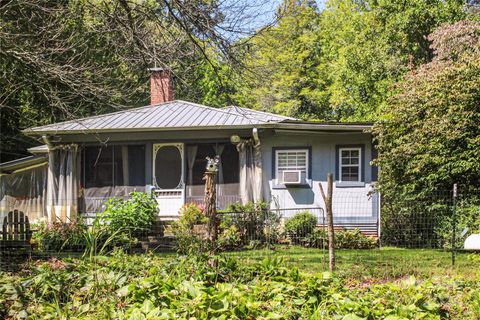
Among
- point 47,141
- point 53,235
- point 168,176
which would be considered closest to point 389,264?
point 53,235

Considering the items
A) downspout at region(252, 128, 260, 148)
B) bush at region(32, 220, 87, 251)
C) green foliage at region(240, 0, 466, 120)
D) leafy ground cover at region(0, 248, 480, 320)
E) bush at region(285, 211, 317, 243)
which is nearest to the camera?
leafy ground cover at region(0, 248, 480, 320)

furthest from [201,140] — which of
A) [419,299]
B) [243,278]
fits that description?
[419,299]

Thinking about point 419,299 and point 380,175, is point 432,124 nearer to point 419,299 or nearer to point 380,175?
point 380,175

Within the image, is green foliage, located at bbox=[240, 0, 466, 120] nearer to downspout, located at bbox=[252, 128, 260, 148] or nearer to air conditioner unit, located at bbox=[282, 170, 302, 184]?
downspout, located at bbox=[252, 128, 260, 148]

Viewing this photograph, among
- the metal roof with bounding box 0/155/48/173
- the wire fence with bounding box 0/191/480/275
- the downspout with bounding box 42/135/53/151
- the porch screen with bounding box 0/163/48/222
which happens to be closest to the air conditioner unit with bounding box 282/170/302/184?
the wire fence with bounding box 0/191/480/275

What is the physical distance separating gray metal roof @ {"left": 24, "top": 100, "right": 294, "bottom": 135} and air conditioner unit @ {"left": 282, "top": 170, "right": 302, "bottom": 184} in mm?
1526

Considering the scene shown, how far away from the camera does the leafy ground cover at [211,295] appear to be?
3.89m

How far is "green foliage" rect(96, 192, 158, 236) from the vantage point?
529 inches

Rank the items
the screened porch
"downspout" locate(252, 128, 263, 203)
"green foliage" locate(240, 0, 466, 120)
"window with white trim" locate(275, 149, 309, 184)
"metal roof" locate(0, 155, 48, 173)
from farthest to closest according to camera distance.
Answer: "green foliage" locate(240, 0, 466, 120), "metal roof" locate(0, 155, 48, 173), the screened porch, "window with white trim" locate(275, 149, 309, 184), "downspout" locate(252, 128, 263, 203)

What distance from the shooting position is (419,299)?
4.18 m

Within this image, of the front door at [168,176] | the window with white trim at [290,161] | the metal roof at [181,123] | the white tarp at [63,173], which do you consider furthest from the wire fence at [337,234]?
the white tarp at [63,173]

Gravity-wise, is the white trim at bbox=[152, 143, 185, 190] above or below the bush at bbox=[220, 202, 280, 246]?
above

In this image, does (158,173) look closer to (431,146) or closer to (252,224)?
(252,224)

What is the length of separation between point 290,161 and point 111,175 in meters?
5.61
